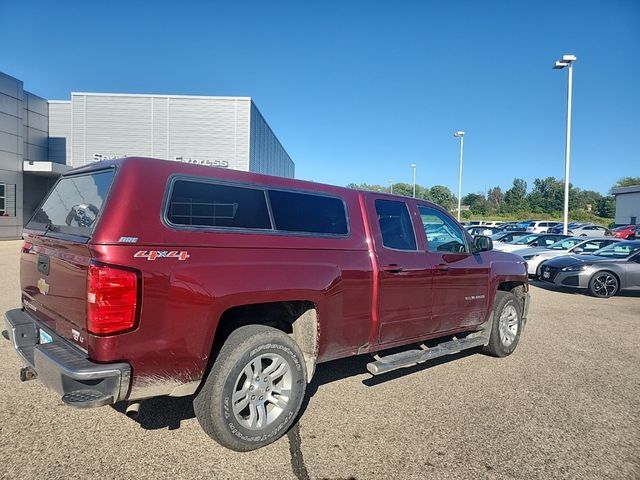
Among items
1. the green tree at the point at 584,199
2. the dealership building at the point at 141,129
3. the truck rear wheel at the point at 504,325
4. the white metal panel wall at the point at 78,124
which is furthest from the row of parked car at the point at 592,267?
the green tree at the point at 584,199

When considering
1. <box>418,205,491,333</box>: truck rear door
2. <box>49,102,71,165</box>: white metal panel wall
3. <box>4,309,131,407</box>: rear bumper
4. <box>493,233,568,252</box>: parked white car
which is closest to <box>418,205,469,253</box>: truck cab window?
<box>418,205,491,333</box>: truck rear door

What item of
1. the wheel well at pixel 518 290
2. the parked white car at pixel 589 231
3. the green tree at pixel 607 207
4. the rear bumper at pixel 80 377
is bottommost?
the rear bumper at pixel 80 377

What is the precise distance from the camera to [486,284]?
548 centimetres

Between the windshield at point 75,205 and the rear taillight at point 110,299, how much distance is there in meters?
0.35

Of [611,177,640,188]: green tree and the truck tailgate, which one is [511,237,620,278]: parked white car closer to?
the truck tailgate

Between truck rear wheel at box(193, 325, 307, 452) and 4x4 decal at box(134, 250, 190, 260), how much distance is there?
A: 73 centimetres

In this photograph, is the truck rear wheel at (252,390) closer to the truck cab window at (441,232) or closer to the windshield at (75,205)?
the windshield at (75,205)

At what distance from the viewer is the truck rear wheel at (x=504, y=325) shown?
5688 millimetres

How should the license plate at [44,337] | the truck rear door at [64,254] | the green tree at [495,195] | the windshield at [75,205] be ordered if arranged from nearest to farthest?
the truck rear door at [64,254] → the windshield at [75,205] → the license plate at [44,337] → the green tree at [495,195]

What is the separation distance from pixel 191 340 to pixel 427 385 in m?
2.77

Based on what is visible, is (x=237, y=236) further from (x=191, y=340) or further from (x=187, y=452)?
(x=187, y=452)

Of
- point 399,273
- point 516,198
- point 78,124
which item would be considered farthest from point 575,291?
point 516,198

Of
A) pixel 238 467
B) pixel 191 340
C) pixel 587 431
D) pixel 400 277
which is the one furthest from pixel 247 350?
pixel 587 431

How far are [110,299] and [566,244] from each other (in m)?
15.7
